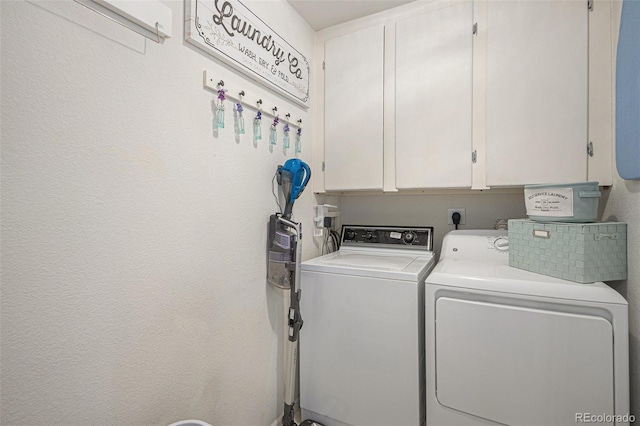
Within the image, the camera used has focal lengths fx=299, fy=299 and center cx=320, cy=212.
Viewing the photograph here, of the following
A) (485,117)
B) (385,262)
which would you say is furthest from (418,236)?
(485,117)

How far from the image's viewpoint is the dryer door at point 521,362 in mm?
1096

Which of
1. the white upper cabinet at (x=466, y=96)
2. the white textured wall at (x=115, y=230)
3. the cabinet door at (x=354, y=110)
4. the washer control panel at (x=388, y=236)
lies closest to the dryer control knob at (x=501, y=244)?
the white upper cabinet at (x=466, y=96)

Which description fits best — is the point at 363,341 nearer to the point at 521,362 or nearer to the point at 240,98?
the point at 521,362

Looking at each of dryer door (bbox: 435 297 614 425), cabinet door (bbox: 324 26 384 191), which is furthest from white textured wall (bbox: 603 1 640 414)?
cabinet door (bbox: 324 26 384 191)

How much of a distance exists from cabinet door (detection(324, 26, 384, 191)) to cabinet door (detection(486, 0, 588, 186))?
24.4 inches

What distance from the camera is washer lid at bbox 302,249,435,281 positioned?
1496 millimetres

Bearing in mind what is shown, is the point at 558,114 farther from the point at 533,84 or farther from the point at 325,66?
the point at 325,66

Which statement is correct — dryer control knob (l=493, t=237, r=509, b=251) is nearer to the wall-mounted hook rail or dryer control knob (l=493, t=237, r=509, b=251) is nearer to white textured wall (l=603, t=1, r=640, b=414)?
white textured wall (l=603, t=1, r=640, b=414)

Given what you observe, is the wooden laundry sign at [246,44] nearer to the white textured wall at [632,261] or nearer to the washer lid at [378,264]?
the washer lid at [378,264]

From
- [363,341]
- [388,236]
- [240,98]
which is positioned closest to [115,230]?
[240,98]

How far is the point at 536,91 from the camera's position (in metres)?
1.50

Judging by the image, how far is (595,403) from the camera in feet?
3.59

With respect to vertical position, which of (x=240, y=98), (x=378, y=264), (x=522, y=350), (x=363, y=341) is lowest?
(x=363, y=341)

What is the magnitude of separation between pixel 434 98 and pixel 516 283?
109 centimetres
